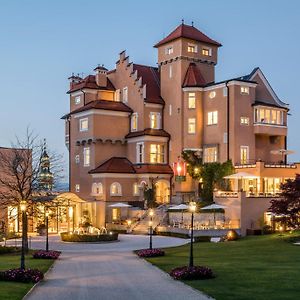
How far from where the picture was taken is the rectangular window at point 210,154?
6125cm

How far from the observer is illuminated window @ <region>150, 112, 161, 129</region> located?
217 feet

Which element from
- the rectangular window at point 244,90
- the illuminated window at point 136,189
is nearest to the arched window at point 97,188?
the illuminated window at point 136,189

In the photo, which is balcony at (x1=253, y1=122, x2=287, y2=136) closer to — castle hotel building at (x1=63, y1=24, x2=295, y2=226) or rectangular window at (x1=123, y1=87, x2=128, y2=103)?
castle hotel building at (x1=63, y1=24, x2=295, y2=226)

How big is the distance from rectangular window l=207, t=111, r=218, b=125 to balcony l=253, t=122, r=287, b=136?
4.10 metres

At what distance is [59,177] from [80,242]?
6576 mm

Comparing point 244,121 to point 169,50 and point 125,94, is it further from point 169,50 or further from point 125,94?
point 125,94

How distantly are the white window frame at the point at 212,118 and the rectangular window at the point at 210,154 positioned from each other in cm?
271

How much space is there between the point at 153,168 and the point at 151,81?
36.3ft

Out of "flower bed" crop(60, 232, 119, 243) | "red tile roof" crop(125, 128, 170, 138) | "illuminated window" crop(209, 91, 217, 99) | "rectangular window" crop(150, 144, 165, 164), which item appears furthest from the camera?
"rectangular window" crop(150, 144, 165, 164)

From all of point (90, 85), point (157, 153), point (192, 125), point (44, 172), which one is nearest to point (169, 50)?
point (192, 125)

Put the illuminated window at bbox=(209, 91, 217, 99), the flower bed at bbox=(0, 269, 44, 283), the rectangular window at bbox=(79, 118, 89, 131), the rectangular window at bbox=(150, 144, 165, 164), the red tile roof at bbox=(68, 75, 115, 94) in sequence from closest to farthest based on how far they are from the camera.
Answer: the flower bed at bbox=(0, 269, 44, 283) < the illuminated window at bbox=(209, 91, 217, 99) < the rectangular window at bbox=(150, 144, 165, 164) < the rectangular window at bbox=(79, 118, 89, 131) < the red tile roof at bbox=(68, 75, 115, 94)

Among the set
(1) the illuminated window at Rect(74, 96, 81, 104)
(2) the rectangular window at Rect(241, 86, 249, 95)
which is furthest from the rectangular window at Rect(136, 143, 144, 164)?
(2) the rectangular window at Rect(241, 86, 249, 95)

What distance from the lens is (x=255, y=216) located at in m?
52.2

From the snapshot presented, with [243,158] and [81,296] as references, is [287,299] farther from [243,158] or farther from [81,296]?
[243,158]
